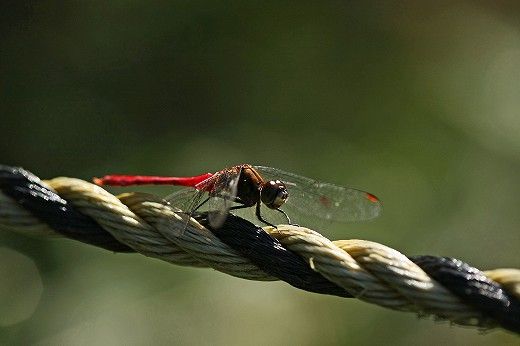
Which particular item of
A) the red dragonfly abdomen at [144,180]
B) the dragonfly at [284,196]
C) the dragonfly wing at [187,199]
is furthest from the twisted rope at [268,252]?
the red dragonfly abdomen at [144,180]

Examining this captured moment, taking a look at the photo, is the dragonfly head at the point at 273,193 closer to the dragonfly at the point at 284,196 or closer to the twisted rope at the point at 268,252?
the dragonfly at the point at 284,196

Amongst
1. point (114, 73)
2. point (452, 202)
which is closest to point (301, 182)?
point (452, 202)

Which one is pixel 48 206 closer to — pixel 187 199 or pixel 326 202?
pixel 187 199

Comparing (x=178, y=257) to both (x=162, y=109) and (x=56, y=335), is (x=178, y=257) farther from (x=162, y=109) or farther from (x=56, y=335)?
(x=162, y=109)

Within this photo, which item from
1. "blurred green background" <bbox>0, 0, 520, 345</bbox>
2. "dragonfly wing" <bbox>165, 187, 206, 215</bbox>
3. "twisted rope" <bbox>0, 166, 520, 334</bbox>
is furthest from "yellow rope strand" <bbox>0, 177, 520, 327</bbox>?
"blurred green background" <bbox>0, 0, 520, 345</bbox>

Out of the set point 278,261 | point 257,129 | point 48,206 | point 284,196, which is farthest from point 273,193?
point 257,129

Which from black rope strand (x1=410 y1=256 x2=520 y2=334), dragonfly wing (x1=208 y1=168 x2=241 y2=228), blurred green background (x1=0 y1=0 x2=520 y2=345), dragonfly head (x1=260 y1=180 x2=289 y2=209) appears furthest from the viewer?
blurred green background (x1=0 y1=0 x2=520 y2=345)

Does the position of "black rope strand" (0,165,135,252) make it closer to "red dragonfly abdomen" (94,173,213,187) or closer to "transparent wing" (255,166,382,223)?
"red dragonfly abdomen" (94,173,213,187)
